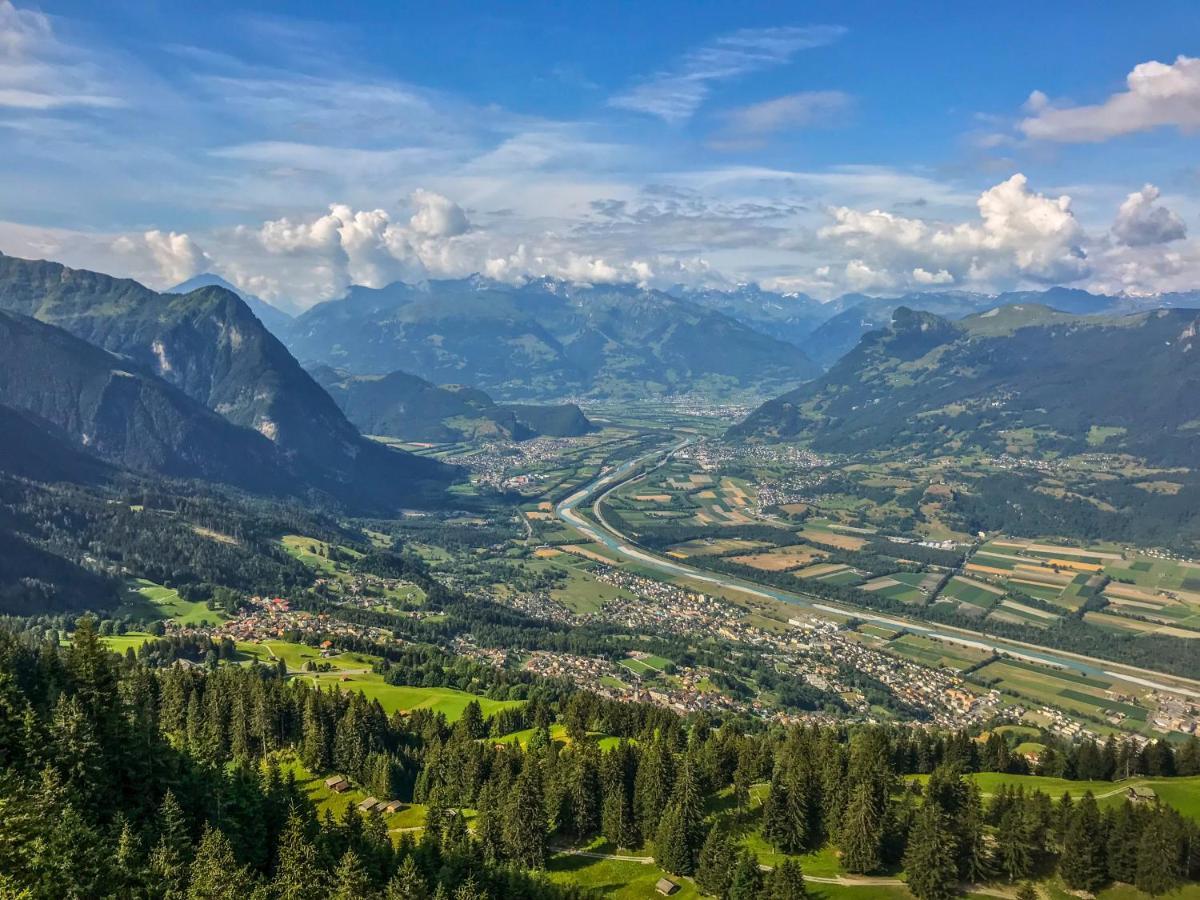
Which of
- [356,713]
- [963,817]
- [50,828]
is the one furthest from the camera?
[356,713]

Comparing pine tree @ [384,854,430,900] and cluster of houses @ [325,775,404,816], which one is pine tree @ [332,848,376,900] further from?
cluster of houses @ [325,775,404,816]

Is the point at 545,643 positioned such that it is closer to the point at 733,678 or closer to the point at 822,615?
the point at 733,678

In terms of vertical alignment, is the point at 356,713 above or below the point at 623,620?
above

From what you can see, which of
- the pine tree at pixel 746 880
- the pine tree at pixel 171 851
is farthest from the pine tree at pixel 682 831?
the pine tree at pixel 171 851

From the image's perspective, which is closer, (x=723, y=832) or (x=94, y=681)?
(x=94, y=681)

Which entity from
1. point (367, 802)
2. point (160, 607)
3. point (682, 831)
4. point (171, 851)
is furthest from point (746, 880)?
point (160, 607)

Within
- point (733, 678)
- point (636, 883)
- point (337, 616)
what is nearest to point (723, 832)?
point (636, 883)
